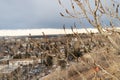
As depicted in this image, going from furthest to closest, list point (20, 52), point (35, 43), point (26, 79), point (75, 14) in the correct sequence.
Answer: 1. point (20, 52)
2. point (26, 79)
3. point (35, 43)
4. point (75, 14)

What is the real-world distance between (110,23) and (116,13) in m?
0.15

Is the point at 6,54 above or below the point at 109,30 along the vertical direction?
below

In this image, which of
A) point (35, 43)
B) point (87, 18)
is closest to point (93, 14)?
point (87, 18)

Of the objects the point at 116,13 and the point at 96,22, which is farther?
the point at 116,13

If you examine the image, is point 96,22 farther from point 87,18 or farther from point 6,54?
point 6,54

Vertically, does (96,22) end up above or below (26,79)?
above

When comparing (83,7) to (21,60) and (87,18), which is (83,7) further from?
(21,60)

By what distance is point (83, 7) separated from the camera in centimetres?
468

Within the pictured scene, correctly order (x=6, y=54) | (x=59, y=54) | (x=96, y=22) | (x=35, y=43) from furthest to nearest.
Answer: (x=6, y=54), (x=59, y=54), (x=35, y=43), (x=96, y=22)

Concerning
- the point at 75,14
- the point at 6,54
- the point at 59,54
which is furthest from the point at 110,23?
the point at 6,54

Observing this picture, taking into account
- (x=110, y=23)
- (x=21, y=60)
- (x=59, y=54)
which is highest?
(x=110, y=23)

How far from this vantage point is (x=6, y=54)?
160ft

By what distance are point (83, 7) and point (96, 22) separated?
201mm

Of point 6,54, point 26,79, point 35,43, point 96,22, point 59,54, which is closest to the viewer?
point 96,22
